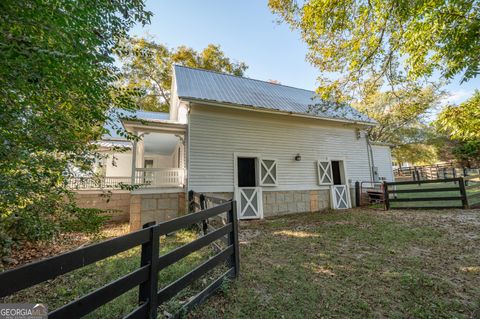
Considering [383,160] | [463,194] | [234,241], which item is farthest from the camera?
[383,160]

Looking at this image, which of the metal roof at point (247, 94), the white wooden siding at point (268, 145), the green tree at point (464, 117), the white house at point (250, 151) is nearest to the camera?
the green tree at point (464, 117)

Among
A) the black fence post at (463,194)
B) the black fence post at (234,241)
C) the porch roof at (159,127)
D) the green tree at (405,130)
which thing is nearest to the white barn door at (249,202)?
the porch roof at (159,127)

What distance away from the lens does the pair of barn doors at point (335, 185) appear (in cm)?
873

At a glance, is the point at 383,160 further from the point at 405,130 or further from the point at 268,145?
the point at 405,130

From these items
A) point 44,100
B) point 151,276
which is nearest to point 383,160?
point 151,276

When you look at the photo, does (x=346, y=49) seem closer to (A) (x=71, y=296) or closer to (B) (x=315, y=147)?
(B) (x=315, y=147)

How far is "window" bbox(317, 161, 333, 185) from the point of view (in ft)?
28.6

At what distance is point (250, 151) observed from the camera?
766 centimetres

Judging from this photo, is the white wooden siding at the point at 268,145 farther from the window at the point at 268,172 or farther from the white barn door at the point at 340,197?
the white barn door at the point at 340,197

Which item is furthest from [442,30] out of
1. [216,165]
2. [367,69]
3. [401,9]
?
[216,165]

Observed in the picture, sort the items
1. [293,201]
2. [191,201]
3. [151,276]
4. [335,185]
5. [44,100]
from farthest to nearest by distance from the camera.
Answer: [335,185] < [293,201] < [191,201] < [44,100] < [151,276]

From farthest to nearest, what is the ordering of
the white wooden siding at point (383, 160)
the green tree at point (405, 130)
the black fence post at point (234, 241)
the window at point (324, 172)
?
the green tree at point (405, 130) < the white wooden siding at point (383, 160) < the window at point (324, 172) < the black fence post at point (234, 241)

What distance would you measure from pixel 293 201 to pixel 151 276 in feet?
23.1

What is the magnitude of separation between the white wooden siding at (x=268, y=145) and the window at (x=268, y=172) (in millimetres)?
193
